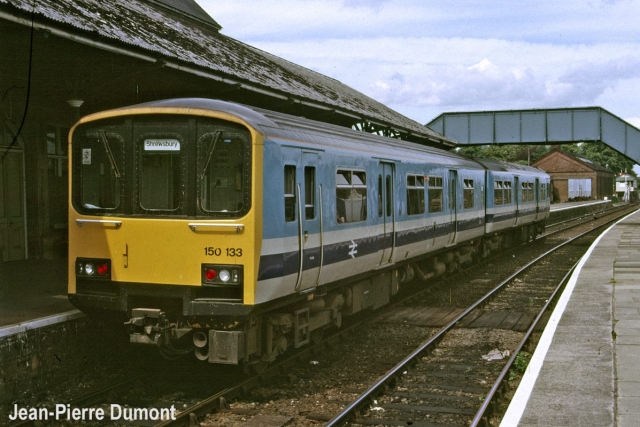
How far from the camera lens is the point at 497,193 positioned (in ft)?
67.5

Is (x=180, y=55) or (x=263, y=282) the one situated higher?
(x=180, y=55)

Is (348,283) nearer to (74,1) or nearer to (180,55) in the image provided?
(180,55)

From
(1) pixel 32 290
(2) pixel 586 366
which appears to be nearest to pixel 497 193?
(2) pixel 586 366

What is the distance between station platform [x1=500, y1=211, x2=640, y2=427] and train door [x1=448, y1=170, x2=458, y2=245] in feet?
8.66

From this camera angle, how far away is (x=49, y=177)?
15.2 metres

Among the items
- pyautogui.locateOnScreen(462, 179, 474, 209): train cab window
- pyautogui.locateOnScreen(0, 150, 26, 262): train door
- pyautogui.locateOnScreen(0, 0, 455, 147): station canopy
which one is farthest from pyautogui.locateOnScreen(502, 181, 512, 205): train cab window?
pyautogui.locateOnScreen(0, 150, 26, 262): train door

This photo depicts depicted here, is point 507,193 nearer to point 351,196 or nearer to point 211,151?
point 351,196

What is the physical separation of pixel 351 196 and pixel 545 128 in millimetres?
29538

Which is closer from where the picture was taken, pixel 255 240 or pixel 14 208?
pixel 255 240

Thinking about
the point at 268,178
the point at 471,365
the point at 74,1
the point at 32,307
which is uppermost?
the point at 74,1

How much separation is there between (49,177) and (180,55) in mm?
5025

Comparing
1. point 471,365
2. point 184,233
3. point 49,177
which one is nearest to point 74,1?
point 49,177

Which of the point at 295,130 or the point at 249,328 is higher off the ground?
the point at 295,130

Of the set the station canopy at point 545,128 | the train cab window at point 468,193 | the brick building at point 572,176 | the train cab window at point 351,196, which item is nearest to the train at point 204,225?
the train cab window at point 351,196
